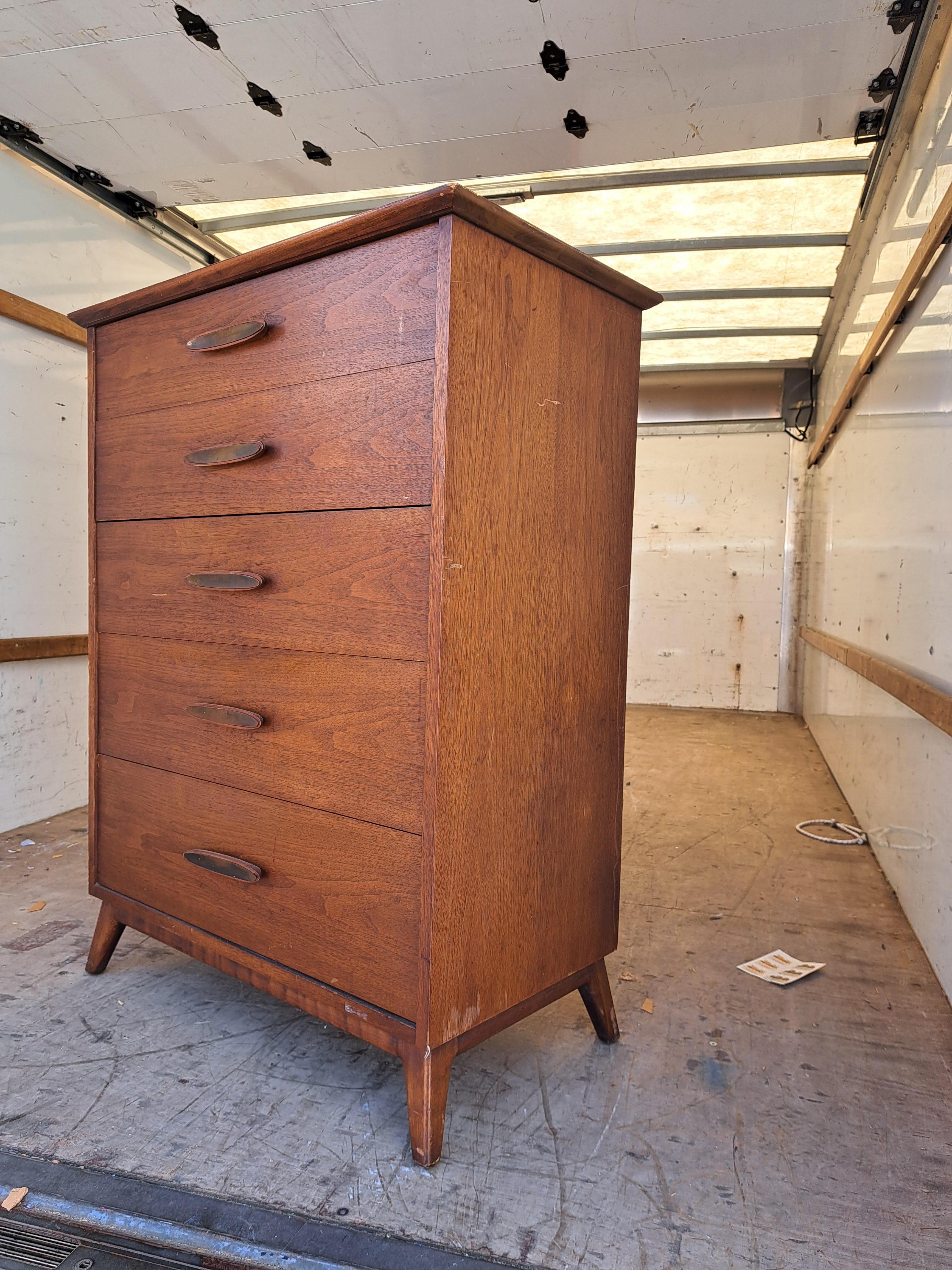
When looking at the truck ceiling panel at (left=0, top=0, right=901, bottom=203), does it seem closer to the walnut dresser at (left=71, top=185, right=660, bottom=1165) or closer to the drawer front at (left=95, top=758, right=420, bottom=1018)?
the walnut dresser at (left=71, top=185, right=660, bottom=1165)

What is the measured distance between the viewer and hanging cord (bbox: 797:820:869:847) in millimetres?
2588

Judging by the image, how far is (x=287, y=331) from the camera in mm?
1168

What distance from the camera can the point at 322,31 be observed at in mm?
1843

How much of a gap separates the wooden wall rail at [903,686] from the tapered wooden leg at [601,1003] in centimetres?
79

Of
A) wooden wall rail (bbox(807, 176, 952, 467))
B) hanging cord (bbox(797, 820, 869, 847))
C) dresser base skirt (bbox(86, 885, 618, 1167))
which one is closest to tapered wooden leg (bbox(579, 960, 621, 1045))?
dresser base skirt (bbox(86, 885, 618, 1167))

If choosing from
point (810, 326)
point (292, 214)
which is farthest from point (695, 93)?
point (810, 326)

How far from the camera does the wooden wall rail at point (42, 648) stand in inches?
94.7

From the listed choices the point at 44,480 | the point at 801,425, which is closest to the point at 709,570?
the point at 801,425

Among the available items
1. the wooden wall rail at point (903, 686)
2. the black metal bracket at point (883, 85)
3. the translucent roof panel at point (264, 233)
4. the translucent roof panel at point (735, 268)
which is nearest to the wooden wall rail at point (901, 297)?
the black metal bracket at point (883, 85)

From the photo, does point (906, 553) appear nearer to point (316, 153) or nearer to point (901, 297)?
point (901, 297)

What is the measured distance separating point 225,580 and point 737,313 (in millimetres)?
3745

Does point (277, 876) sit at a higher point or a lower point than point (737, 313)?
lower

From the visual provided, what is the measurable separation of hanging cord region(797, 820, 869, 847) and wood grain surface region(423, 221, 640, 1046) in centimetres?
156

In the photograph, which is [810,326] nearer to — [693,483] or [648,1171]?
[693,483]
